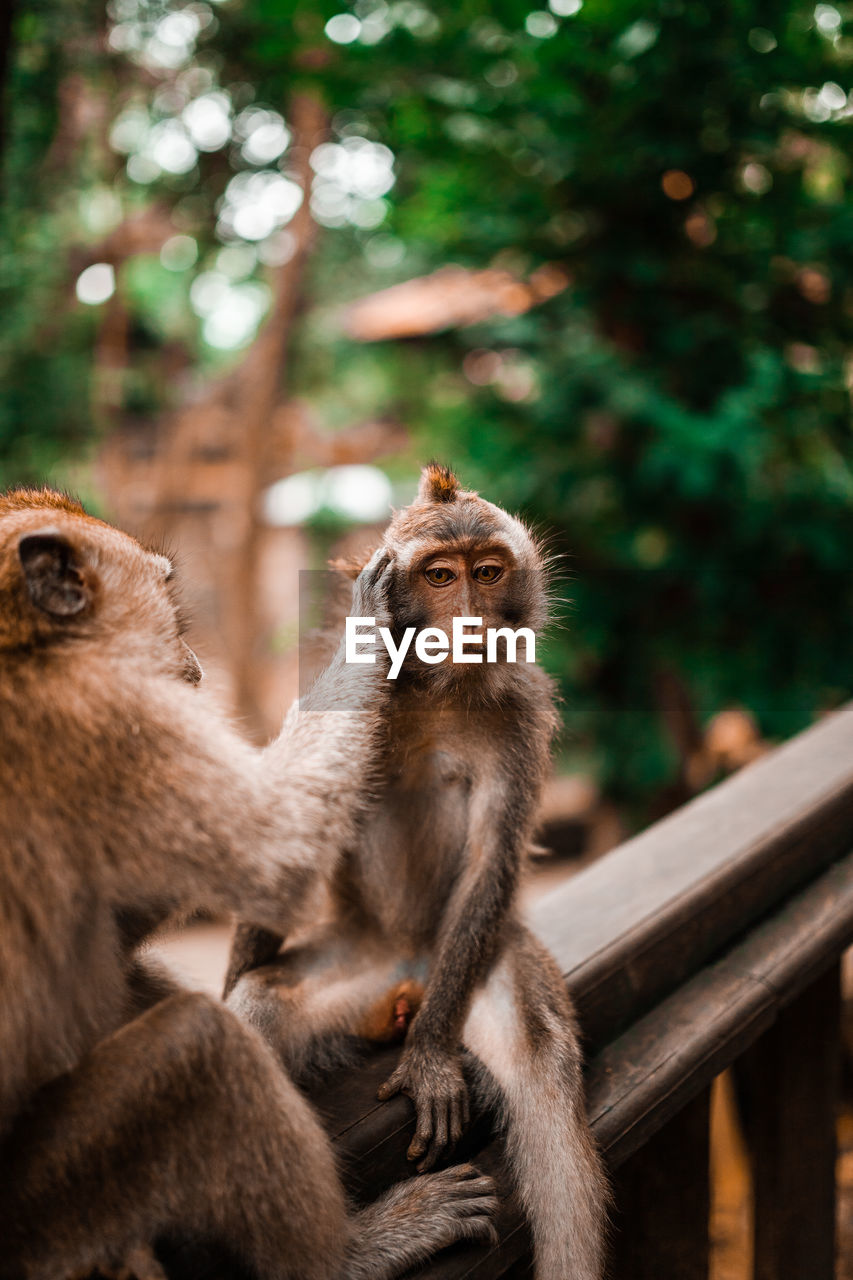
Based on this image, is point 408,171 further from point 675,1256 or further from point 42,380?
point 675,1256

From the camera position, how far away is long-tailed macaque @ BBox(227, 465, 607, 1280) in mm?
1544

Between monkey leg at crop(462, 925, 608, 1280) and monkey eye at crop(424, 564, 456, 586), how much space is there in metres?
0.68

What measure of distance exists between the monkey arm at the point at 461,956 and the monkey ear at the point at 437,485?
20.1 inches

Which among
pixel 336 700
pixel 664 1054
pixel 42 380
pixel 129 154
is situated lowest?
pixel 664 1054

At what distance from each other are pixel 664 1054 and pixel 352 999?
0.55 metres

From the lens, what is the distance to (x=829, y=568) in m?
4.52

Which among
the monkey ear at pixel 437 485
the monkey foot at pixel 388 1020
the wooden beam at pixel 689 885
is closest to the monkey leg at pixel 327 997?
the monkey foot at pixel 388 1020

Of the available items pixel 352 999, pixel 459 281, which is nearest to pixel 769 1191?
pixel 352 999

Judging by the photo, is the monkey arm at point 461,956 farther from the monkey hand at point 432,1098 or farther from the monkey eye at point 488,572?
the monkey eye at point 488,572

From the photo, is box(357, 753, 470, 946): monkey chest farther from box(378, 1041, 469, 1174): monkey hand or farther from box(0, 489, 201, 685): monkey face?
box(0, 489, 201, 685): monkey face

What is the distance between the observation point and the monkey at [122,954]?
1178mm

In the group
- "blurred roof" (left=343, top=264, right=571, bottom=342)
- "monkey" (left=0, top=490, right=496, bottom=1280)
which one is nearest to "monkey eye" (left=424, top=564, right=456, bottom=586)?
"monkey" (left=0, top=490, right=496, bottom=1280)

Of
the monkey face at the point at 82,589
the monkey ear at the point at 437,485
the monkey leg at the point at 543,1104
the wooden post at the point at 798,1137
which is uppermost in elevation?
the monkey ear at the point at 437,485

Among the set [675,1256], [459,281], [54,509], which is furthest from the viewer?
[459,281]
